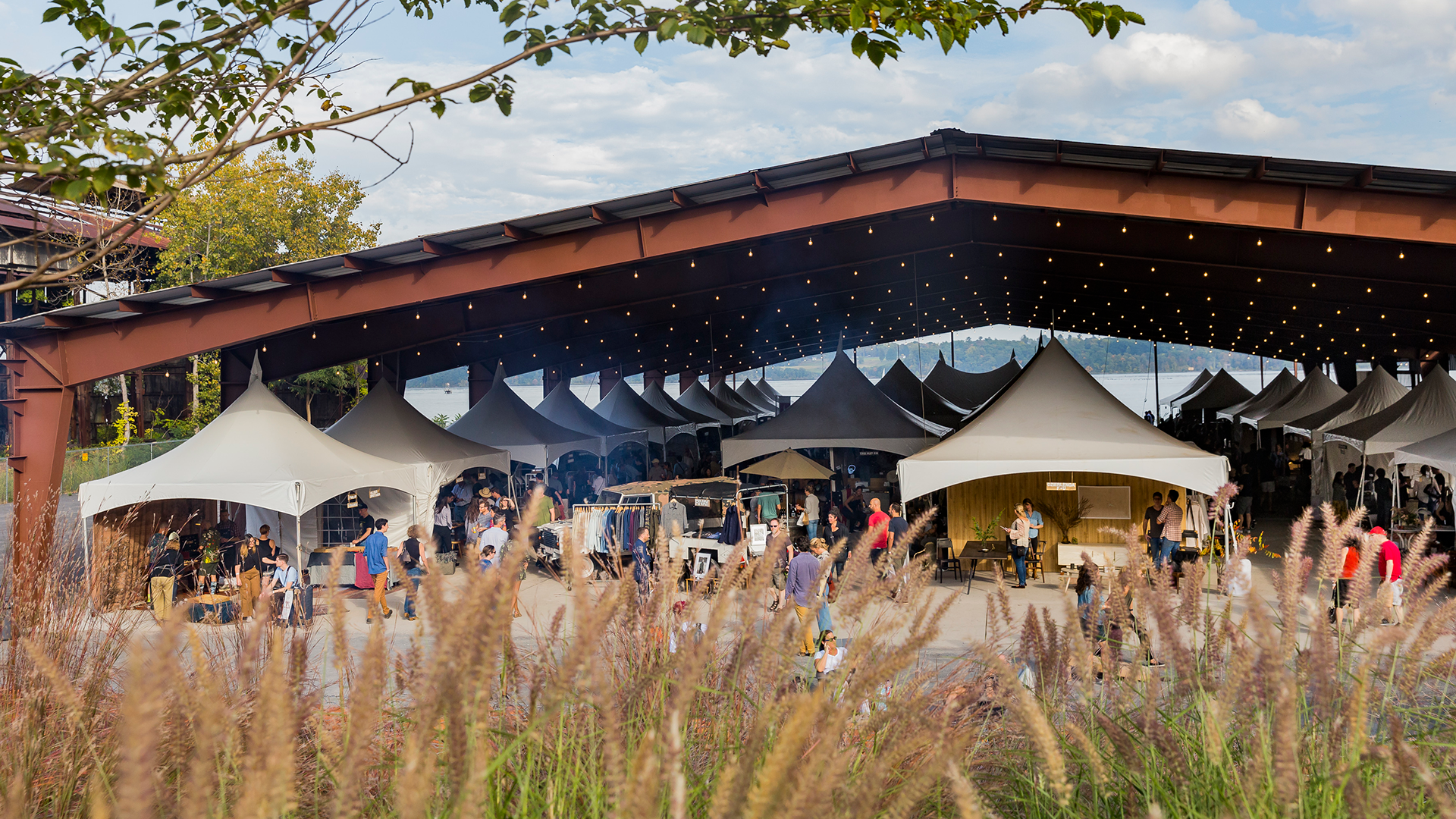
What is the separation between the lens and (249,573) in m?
11.3

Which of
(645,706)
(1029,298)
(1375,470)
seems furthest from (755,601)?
(1029,298)

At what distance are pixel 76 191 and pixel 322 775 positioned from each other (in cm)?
273

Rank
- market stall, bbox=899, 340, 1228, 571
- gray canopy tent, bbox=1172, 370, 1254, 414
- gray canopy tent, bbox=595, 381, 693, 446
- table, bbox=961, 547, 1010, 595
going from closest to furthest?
1. market stall, bbox=899, 340, 1228, 571
2. table, bbox=961, 547, 1010, 595
3. gray canopy tent, bbox=595, 381, 693, 446
4. gray canopy tent, bbox=1172, 370, 1254, 414

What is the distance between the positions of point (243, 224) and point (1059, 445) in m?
24.6

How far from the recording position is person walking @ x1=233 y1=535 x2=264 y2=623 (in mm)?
11156

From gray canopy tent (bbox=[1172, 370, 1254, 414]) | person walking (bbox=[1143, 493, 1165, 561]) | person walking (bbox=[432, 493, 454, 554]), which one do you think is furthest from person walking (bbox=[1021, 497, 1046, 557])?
gray canopy tent (bbox=[1172, 370, 1254, 414])

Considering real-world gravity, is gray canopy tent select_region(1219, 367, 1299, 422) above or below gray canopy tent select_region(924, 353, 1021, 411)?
below

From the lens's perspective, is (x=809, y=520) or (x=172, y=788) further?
(x=809, y=520)

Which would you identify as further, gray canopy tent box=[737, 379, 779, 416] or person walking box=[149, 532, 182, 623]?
gray canopy tent box=[737, 379, 779, 416]

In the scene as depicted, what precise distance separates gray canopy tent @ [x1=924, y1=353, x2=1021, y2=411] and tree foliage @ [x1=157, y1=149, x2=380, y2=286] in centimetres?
1811

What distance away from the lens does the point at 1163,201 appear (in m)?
11.5

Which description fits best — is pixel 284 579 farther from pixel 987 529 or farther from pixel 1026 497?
pixel 1026 497

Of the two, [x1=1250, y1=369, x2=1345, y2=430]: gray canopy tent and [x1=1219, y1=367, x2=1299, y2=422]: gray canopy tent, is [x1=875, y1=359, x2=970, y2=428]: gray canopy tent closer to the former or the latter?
[x1=1250, y1=369, x2=1345, y2=430]: gray canopy tent

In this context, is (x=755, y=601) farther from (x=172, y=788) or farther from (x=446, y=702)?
(x=172, y=788)
